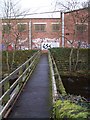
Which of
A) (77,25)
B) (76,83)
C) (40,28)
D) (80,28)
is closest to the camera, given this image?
(76,83)

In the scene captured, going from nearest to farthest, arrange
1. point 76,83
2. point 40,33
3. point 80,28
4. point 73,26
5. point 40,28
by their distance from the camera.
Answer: point 76,83, point 80,28, point 73,26, point 40,28, point 40,33

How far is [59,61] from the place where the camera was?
1423 inches

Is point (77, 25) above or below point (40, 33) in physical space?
above

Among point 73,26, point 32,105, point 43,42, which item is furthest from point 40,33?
point 32,105

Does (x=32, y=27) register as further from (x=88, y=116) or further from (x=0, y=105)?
(x=88, y=116)

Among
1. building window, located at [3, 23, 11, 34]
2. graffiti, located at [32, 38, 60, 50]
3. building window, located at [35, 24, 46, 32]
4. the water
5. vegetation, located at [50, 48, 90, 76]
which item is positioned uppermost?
building window, located at [35, 24, 46, 32]

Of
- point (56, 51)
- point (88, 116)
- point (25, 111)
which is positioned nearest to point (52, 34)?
point (56, 51)

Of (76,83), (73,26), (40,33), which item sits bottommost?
(76,83)

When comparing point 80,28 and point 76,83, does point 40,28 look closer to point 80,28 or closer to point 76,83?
point 80,28

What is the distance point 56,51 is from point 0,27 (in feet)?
28.7

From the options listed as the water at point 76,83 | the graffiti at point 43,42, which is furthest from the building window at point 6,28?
the graffiti at point 43,42

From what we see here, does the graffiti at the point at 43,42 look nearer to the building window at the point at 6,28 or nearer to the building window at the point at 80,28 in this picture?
the building window at the point at 80,28

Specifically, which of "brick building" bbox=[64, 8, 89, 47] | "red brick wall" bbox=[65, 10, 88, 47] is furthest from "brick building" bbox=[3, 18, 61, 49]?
"red brick wall" bbox=[65, 10, 88, 47]

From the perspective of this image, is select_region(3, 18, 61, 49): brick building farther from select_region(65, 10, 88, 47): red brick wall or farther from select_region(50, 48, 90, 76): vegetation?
select_region(50, 48, 90, 76): vegetation
